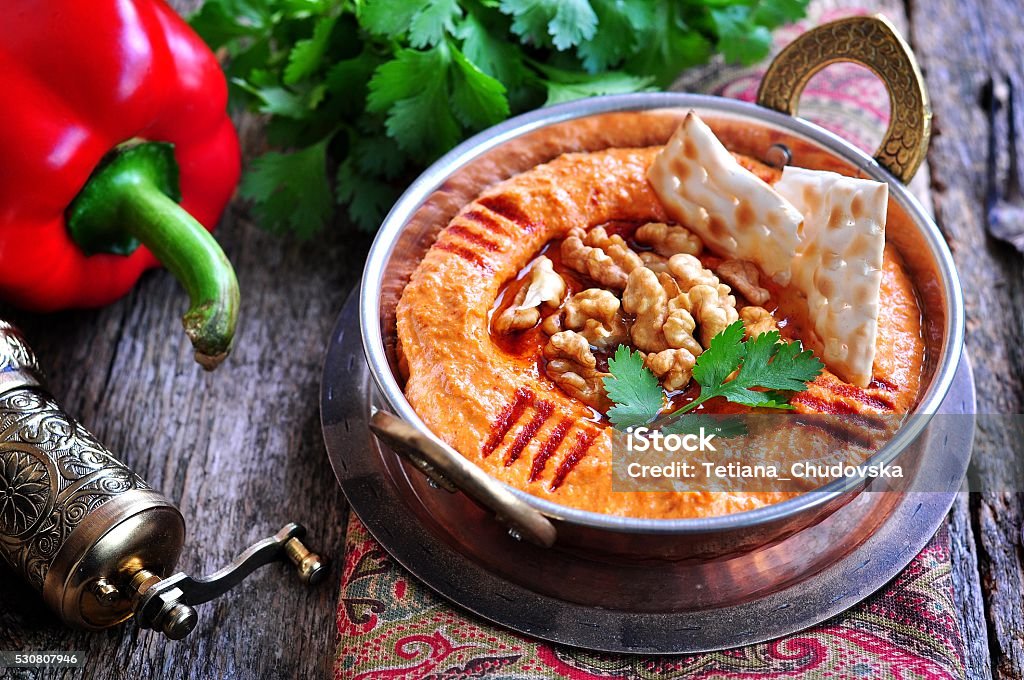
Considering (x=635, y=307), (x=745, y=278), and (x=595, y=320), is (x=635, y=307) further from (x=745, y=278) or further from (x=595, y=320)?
(x=745, y=278)

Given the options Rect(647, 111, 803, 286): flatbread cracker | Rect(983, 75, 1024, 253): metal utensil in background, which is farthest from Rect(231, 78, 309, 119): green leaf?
Rect(983, 75, 1024, 253): metal utensil in background

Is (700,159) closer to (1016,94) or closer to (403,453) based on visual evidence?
(403,453)

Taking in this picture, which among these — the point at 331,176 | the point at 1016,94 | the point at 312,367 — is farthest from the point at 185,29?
the point at 1016,94

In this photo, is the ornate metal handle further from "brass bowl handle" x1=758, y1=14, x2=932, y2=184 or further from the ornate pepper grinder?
"brass bowl handle" x1=758, y1=14, x2=932, y2=184

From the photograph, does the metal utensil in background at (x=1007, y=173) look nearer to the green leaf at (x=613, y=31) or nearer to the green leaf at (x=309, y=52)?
the green leaf at (x=613, y=31)

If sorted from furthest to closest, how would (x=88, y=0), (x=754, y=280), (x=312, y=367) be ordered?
(x=312, y=367) → (x=88, y=0) → (x=754, y=280)

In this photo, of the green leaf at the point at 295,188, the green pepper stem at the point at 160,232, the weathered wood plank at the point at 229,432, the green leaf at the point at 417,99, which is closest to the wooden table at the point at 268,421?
the weathered wood plank at the point at 229,432
